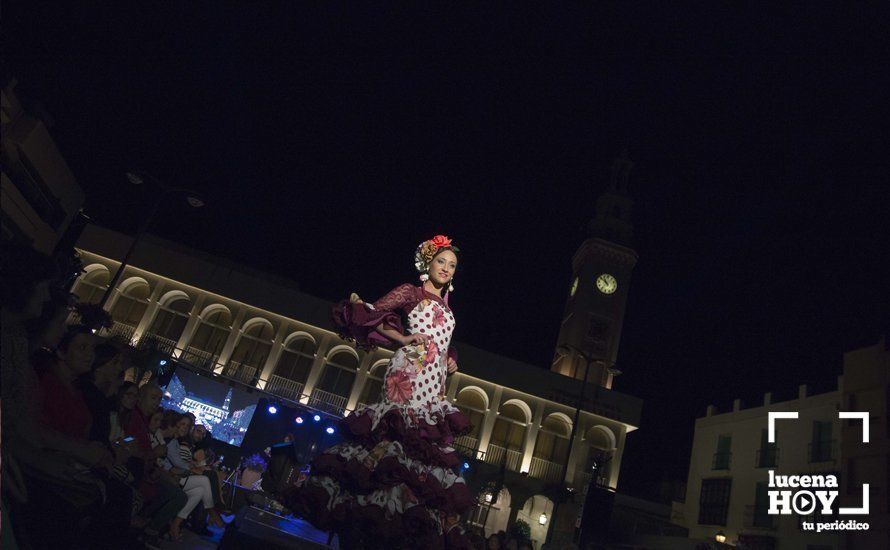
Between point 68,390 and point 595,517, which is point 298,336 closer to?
point 595,517

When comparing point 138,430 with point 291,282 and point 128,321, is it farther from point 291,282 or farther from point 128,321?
point 291,282

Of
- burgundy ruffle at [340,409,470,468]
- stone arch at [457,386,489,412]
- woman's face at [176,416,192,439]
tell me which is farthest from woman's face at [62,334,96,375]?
stone arch at [457,386,489,412]

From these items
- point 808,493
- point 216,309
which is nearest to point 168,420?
point 808,493

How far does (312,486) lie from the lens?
3.46m

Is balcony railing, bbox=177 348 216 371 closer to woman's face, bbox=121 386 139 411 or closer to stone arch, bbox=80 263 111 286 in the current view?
stone arch, bbox=80 263 111 286

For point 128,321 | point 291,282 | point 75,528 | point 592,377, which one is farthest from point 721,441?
point 128,321

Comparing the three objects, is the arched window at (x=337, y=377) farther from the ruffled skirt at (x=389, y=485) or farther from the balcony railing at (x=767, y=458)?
the ruffled skirt at (x=389, y=485)

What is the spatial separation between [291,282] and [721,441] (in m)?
26.2

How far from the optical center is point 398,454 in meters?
3.55

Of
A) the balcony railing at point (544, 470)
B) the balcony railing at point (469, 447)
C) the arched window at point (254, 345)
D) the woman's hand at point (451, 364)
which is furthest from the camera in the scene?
the arched window at point (254, 345)

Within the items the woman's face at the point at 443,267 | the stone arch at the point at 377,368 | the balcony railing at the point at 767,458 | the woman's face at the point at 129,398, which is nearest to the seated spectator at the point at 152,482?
the woman's face at the point at 129,398

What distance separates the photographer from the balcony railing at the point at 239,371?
88.5 feet

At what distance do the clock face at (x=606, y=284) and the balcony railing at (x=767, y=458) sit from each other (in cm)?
1238

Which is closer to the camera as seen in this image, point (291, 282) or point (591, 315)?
point (591, 315)
